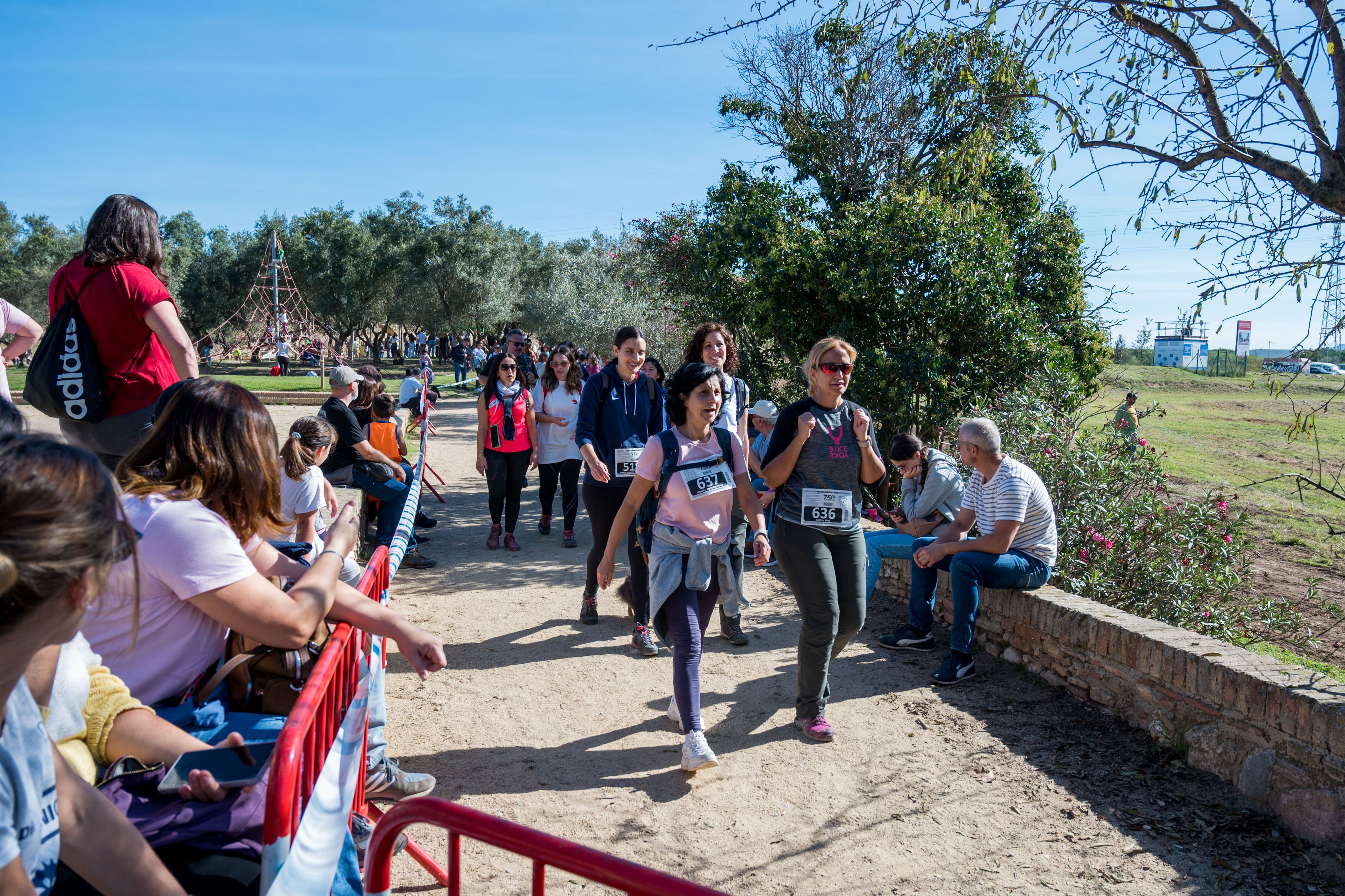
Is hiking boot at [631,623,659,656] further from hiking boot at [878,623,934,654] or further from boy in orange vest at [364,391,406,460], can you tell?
boy in orange vest at [364,391,406,460]

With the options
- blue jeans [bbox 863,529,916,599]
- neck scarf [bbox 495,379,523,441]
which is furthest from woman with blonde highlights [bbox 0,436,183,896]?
neck scarf [bbox 495,379,523,441]

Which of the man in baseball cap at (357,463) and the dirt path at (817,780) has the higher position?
the man in baseball cap at (357,463)

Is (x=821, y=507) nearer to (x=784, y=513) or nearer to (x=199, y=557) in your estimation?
(x=784, y=513)

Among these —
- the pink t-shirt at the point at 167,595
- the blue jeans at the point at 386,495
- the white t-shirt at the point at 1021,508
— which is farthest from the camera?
the blue jeans at the point at 386,495

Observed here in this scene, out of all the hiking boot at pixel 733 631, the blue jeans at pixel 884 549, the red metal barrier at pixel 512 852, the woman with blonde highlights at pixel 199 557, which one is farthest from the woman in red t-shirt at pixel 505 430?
the red metal barrier at pixel 512 852

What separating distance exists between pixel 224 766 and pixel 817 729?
3003 mm

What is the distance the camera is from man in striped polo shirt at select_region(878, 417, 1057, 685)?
5.02 meters

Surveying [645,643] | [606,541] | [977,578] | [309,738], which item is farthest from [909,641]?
[309,738]

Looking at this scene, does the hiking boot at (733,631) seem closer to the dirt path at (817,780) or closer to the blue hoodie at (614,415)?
the dirt path at (817,780)

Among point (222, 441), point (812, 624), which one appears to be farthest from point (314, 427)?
point (812, 624)

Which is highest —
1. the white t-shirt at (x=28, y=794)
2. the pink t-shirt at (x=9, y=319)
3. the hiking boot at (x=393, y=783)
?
the pink t-shirt at (x=9, y=319)

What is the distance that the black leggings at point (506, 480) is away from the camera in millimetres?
7699

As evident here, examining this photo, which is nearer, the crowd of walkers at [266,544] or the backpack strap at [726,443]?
the crowd of walkers at [266,544]

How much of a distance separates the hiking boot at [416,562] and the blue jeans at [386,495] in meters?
0.25
